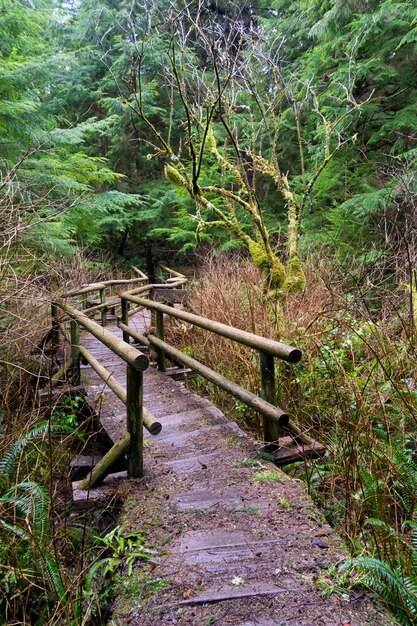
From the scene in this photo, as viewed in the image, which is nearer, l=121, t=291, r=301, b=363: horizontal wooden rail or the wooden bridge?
the wooden bridge

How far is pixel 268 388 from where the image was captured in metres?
3.43

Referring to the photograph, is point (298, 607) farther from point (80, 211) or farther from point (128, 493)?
point (80, 211)

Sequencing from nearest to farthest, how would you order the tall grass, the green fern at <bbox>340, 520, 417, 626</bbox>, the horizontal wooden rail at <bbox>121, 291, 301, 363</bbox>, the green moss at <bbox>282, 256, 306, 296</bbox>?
1. the green fern at <bbox>340, 520, 417, 626</bbox>
2. the tall grass
3. the horizontal wooden rail at <bbox>121, 291, 301, 363</bbox>
4. the green moss at <bbox>282, 256, 306, 296</bbox>

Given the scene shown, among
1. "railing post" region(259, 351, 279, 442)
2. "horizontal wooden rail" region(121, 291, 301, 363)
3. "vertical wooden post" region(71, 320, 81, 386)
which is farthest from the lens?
"vertical wooden post" region(71, 320, 81, 386)

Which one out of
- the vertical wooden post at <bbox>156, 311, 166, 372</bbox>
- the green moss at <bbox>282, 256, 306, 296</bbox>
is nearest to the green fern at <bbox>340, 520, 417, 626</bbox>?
the vertical wooden post at <bbox>156, 311, 166, 372</bbox>

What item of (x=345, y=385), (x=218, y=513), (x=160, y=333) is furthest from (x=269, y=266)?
(x=218, y=513)

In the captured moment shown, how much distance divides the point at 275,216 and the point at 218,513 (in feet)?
37.0

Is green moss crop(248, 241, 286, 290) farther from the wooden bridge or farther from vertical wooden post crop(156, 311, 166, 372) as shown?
the wooden bridge

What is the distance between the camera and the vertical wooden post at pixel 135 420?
307 centimetres

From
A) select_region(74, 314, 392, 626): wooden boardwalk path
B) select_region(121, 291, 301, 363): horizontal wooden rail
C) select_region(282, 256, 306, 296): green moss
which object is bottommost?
select_region(74, 314, 392, 626): wooden boardwalk path

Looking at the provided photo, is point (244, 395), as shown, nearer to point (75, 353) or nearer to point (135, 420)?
point (135, 420)

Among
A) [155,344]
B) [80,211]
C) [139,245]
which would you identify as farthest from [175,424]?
[139,245]

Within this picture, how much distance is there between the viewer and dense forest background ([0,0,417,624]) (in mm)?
2670

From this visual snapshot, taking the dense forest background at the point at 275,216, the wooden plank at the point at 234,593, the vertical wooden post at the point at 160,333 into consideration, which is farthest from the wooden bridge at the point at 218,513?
the vertical wooden post at the point at 160,333
